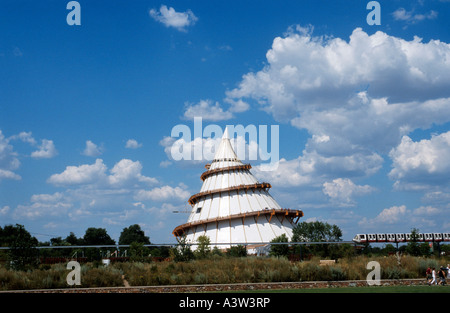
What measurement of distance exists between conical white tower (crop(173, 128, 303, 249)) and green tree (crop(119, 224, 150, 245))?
3451 cm

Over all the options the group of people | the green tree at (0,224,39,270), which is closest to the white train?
the group of people

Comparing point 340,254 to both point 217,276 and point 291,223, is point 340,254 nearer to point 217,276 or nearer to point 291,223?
point 217,276

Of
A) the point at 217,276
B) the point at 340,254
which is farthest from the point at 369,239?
the point at 217,276

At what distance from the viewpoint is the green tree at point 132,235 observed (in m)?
99.7

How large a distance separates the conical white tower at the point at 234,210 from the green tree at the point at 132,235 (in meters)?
34.5

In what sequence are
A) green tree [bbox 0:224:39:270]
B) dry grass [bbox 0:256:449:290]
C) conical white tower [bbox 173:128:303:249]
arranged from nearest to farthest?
dry grass [bbox 0:256:449:290], green tree [bbox 0:224:39:270], conical white tower [bbox 173:128:303:249]

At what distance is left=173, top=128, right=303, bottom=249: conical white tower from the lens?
5925 cm

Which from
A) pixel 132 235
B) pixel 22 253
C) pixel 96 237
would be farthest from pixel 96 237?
pixel 22 253

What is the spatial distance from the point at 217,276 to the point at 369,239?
28261mm

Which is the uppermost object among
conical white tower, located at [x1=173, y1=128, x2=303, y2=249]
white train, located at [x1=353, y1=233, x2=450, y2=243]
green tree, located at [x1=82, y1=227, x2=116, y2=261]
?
conical white tower, located at [x1=173, y1=128, x2=303, y2=249]

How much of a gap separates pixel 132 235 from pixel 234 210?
4840cm

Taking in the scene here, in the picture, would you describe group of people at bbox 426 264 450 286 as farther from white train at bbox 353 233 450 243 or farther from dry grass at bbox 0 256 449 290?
white train at bbox 353 233 450 243

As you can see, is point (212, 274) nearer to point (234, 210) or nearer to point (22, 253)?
point (22, 253)
